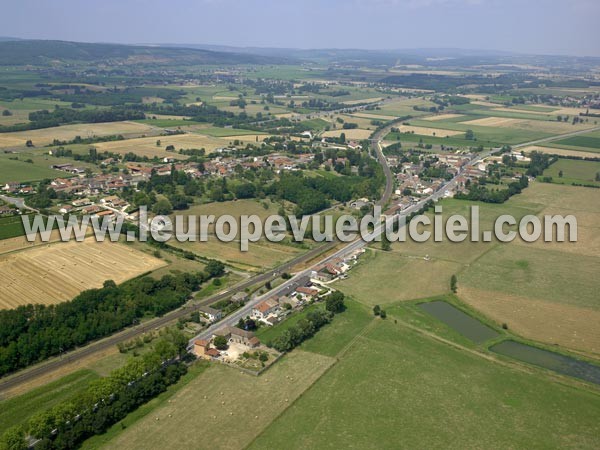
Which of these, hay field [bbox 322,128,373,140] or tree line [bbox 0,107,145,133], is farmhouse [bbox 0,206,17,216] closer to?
tree line [bbox 0,107,145,133]

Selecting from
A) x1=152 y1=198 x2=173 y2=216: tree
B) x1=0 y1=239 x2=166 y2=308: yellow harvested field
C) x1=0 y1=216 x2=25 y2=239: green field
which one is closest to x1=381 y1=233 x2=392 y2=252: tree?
x1=0 y1=239 x2=166 y2=308: yellow harvested field

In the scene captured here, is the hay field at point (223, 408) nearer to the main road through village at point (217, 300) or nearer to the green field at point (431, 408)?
the green field at point (431, 408)

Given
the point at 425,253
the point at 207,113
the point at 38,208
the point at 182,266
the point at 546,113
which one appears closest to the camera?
the point at 182,266

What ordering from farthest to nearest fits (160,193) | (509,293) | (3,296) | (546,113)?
(546,113) < (160,193) < (509,293) < (3,296)

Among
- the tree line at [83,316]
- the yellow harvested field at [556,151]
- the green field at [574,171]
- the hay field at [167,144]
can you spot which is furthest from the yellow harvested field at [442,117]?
the tree line at [83,316]

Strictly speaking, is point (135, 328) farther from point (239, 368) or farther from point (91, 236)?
point (91, 236)

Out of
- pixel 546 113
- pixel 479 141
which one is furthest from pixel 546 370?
pixel 546 113

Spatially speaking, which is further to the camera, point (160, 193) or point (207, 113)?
point (207, 113)
